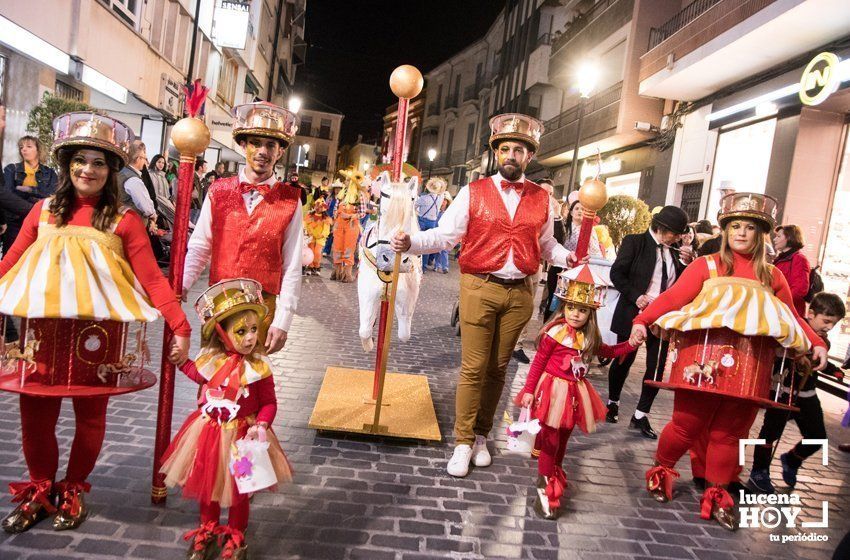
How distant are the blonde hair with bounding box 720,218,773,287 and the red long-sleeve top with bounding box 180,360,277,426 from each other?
300cm

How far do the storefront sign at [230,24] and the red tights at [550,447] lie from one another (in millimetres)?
19371

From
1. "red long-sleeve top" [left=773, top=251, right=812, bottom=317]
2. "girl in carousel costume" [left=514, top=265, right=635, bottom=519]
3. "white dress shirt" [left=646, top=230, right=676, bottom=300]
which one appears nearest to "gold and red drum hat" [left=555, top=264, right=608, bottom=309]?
"girl in carousel costume" [left=514, top=265, right=635, bottom=519]

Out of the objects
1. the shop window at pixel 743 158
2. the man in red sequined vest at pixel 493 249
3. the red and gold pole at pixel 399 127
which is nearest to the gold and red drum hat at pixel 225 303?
the man in red sequined vest at pixel 493 249

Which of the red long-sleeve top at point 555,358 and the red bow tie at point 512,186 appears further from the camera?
the red bow tie at point 512,186

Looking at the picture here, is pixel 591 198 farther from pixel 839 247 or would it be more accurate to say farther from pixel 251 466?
pixel 839 247

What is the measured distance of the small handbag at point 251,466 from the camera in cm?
264

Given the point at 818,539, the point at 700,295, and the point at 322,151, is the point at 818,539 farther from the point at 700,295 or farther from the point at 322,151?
the point at 322,151

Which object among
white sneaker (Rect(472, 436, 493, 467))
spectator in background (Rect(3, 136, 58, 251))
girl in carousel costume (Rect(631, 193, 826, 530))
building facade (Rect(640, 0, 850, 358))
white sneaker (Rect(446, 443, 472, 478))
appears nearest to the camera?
girl in carousel costume (Rect(631, 193, 826, 530))

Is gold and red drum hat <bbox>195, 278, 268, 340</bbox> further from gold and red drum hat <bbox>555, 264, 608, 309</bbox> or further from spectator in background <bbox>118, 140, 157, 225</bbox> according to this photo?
spectator in background <bbox>118, 140, 157, 225</bbox>

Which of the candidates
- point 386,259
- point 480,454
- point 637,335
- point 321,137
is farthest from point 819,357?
point 321,137

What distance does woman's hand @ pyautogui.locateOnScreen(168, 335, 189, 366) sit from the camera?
9.52ft

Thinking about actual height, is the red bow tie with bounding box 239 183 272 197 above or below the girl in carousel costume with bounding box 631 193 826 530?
above

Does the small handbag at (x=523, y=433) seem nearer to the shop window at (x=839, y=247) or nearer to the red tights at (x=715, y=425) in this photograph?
the red tights at (x=715, y=425)

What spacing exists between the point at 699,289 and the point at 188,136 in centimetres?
334
